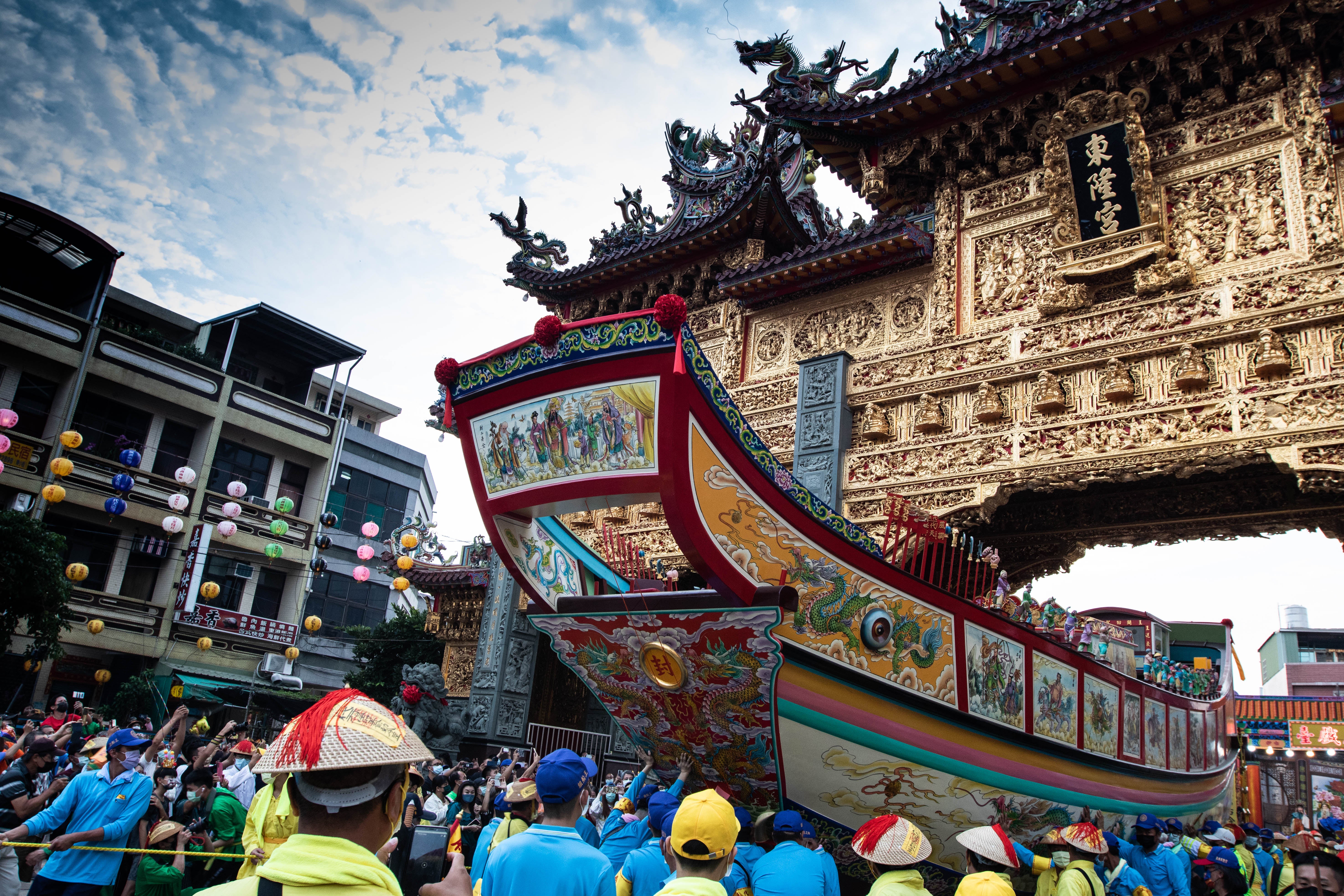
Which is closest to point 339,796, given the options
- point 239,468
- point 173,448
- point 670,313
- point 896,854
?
point 896,854

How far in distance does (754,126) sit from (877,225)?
4081 mm

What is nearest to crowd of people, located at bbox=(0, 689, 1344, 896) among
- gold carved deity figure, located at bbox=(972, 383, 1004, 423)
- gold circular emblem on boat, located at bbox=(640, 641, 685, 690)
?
gold circular emblem on boat, located at bbox=(640, 641, 685, 690)

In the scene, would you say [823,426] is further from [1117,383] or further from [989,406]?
[1117,383]

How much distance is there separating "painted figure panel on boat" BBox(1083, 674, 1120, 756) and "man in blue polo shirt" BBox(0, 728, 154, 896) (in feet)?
24.2

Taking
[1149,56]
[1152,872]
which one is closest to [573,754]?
[1152,872]

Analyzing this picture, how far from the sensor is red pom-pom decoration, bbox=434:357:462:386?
219 inches

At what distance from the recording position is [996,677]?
21.8 ft

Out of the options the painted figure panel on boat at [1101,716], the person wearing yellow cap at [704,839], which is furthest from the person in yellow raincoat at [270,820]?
the painted figure panel on boat at [1101,716]

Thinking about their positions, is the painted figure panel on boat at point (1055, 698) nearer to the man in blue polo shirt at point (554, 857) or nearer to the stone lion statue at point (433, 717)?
the man in blue polo shirt at point (554, 857)

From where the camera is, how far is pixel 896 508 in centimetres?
895

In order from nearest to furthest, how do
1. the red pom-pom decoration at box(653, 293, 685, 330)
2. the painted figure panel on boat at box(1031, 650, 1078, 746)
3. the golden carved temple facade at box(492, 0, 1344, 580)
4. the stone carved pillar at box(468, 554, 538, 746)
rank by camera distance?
the red pom-pom decoration at box(653, 293, 685, 330) < the painted figure panel on boat at box(1031, 650, 1078, 746) < the golden carved temple facade at box(492, 0, 1344, 580) < the stone carved pillar at box(468, 554, 538, 746)

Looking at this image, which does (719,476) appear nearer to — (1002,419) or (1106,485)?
(1002,419)

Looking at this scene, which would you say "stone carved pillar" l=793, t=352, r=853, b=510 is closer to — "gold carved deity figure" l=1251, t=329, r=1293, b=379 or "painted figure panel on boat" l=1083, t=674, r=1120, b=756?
"painted figure panel on boat" l=1083, t=674, r=1120, b=756

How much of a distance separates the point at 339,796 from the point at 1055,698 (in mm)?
7117
